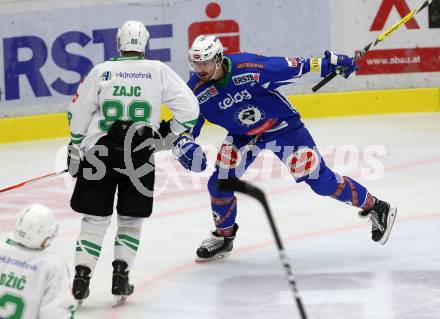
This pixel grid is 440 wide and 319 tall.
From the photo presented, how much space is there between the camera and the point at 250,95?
539 cm

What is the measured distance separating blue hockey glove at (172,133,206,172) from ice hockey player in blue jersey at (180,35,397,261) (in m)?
0.31

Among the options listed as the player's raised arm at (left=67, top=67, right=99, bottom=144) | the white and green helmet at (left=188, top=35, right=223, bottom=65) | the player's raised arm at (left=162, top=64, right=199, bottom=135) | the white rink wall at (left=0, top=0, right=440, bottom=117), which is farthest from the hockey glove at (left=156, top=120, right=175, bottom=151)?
the white rink wall at (left=0, top=0, right=440, bottom=117)

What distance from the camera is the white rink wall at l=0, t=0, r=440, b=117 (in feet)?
28.9

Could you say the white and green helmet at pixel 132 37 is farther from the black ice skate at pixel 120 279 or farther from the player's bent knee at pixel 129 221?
the black ice skate at pixel 120 279

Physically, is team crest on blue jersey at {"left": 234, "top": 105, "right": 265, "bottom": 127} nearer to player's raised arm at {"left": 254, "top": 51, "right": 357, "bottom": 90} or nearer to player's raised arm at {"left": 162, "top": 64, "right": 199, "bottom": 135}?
player's raised arm at {"left": 254, "top": 51, "right": 357, "bottom": 90}

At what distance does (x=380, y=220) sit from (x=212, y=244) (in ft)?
2.73

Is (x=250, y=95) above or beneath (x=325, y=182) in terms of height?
above

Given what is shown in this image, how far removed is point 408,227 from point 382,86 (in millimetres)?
3415

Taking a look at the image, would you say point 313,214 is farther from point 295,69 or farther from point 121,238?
point 121,238

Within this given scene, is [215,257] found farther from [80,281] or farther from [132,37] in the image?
[132,37]

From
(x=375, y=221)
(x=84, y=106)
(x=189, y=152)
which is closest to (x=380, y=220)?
(x=375, y=221)

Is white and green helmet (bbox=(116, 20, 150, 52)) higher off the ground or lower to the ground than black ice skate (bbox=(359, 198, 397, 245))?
higher

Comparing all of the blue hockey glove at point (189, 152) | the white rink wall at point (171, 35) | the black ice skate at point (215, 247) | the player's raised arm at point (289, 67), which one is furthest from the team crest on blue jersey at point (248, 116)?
the white rink wall at point (171, 35)

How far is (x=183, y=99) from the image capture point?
4.77 metres
